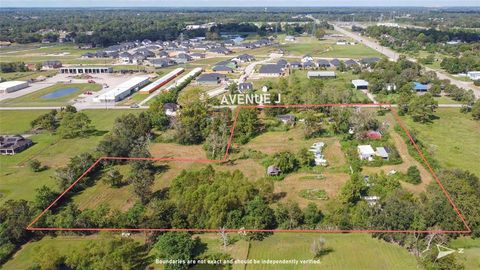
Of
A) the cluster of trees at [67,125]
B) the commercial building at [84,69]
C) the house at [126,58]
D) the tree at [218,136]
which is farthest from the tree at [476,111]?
the house at [126,58]

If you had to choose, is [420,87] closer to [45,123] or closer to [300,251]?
[300,251]

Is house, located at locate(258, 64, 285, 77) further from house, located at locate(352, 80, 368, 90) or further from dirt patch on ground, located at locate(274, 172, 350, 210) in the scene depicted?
dirt patch on ground, located at locate(274, 172, 350, 210)

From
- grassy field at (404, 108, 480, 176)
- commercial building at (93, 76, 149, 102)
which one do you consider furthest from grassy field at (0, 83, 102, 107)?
grassy field at (404, 108, 480, 176)

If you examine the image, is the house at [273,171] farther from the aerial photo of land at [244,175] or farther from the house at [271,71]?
the house at [271,71]

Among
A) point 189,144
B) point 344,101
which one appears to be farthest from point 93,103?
point 344,101

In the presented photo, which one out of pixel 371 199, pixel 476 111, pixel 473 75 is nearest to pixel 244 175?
pixel 371 199
